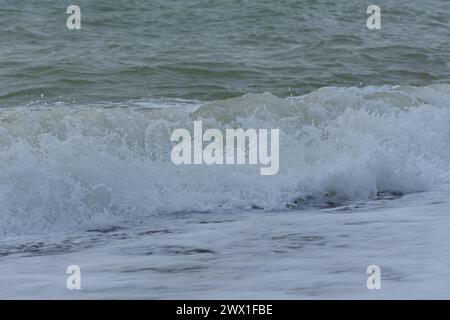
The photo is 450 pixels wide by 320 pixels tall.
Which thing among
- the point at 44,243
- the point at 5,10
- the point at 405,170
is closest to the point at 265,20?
the point at 5,10

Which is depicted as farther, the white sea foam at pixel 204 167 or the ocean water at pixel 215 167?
the white sea foam at pixel 204 167

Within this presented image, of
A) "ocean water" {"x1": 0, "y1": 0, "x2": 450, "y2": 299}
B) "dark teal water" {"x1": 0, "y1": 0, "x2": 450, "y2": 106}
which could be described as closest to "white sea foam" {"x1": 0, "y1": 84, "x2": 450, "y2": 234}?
"ocean water" {"x1": 0, "y1": 0, "x2": 450, "y2": 299}

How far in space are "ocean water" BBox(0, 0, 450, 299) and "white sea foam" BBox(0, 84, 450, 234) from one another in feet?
0.05

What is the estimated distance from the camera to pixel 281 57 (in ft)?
43.3

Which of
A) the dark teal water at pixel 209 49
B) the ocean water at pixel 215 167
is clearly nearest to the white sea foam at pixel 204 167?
the ocean water at pixel 215 167

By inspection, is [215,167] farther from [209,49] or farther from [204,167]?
[209,49]

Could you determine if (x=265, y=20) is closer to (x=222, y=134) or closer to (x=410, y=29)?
(x=410, y=29)

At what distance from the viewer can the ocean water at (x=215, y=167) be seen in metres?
5.28

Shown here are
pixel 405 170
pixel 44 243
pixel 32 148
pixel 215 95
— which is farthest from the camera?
pixel 215 95

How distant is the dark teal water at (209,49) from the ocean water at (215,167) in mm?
47

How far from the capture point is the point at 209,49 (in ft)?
43.6

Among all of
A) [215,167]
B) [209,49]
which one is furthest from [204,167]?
[209,49]

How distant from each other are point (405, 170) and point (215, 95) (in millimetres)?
3504

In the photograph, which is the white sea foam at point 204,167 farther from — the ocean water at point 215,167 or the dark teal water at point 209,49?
the dark teal water at point 209,49
